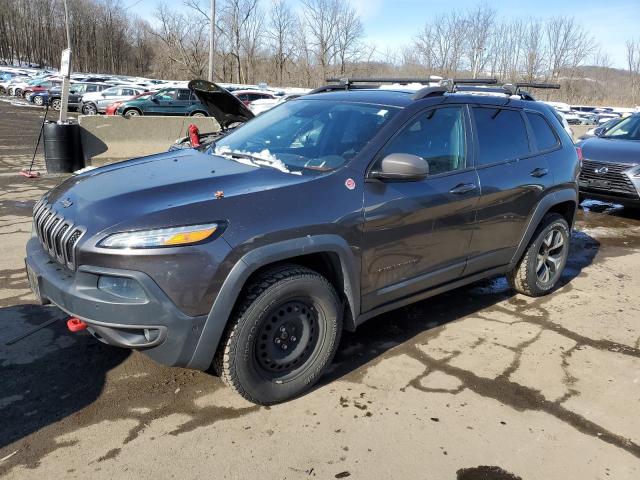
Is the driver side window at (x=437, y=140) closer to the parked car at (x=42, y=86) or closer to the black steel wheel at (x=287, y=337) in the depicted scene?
the black steel wheel at (x=287, y=337)

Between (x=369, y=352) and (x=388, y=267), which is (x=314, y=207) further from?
(x=369, y=352)

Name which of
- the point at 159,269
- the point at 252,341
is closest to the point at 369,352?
the point at 252,341

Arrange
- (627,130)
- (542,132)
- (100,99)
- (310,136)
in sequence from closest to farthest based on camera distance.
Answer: (310,136), (542,132), (627,130), (100,99)

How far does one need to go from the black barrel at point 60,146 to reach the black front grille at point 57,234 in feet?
24.4

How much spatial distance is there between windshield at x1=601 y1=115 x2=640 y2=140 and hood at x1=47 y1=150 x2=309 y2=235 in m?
8.22

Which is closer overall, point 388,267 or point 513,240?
point 388,267

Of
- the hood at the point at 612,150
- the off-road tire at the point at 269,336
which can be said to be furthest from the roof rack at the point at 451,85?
the hood at the point at 612,150

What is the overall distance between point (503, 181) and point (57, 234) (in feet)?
10.2

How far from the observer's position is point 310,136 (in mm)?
3646

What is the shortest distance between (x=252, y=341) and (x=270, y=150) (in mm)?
1369

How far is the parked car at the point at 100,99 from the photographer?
27.1 metres

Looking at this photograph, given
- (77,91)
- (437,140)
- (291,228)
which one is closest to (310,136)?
(437,140)

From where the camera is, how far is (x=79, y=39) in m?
87.3

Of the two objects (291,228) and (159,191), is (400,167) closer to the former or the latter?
(291,228)
